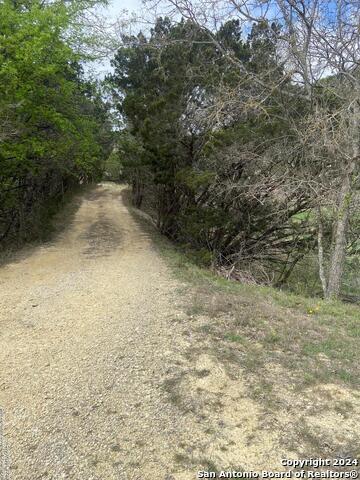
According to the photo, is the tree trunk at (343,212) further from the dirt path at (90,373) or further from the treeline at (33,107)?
the treeline at (33,107)

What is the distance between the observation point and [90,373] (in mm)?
4012

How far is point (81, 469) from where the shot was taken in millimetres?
2699

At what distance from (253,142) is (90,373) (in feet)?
22.2

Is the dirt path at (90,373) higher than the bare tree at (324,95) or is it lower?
lower

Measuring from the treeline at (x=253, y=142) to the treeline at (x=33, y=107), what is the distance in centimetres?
220

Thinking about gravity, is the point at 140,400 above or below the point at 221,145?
below

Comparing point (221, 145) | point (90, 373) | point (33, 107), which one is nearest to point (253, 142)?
point (221, 145)

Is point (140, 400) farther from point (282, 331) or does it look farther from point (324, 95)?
point (324, 95)

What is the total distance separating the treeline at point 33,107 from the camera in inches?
351

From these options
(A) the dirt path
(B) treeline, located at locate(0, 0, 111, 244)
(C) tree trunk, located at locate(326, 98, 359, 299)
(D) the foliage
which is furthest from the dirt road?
(B) treeline, located at locate(0, 0, 111, 244)

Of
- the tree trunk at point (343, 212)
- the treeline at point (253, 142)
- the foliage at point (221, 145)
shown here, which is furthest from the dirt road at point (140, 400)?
the foliage at point (221, 145)

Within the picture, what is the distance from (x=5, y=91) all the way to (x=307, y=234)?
8783 mm

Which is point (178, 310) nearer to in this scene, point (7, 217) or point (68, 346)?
point (68, 346)

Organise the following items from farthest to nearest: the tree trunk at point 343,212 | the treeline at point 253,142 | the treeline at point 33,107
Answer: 1. the treeline at point 33,107
2. the treeline at point 253,142
3. the tree trunk at point 343,212
